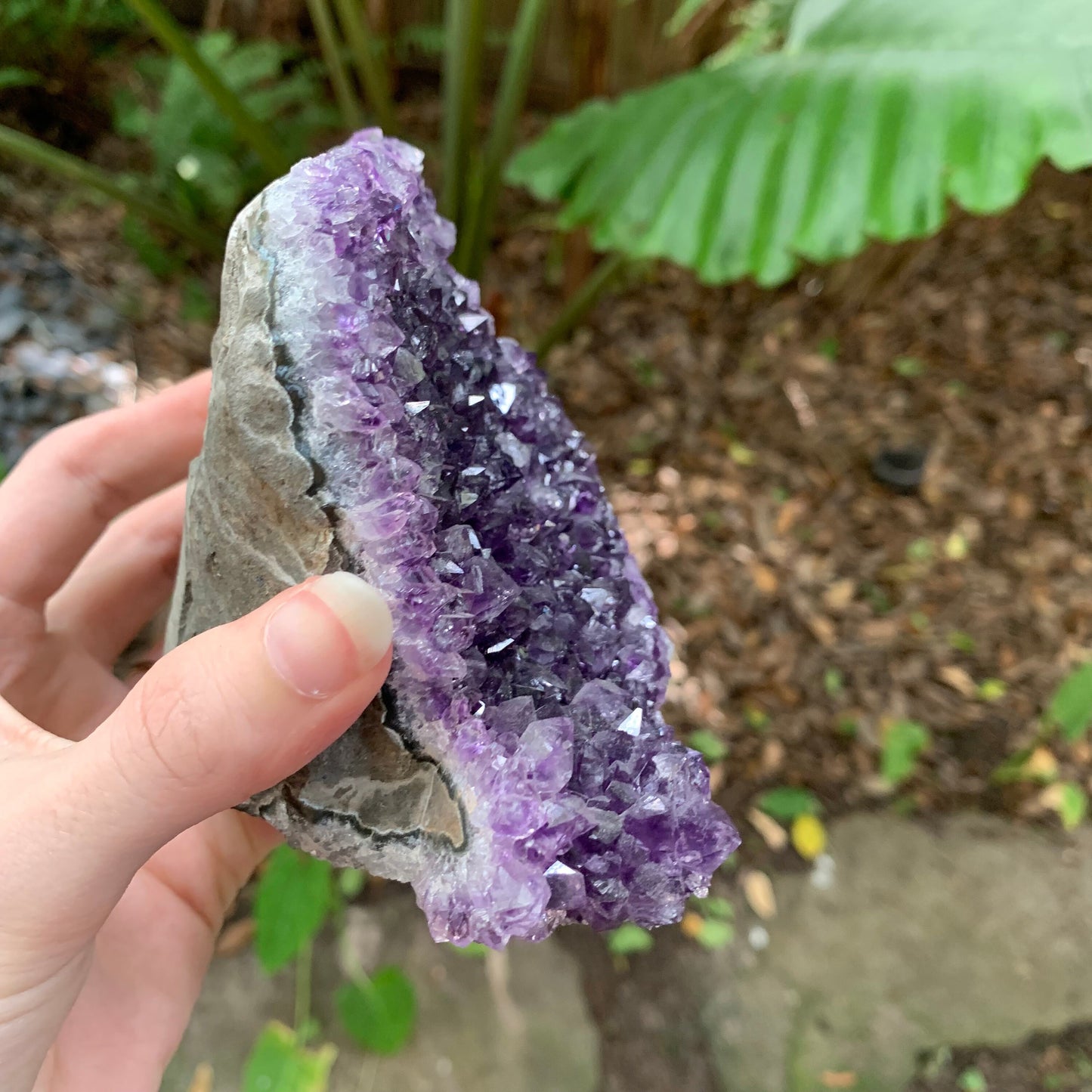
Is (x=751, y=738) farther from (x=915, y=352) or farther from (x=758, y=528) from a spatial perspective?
(x=915, y=352)

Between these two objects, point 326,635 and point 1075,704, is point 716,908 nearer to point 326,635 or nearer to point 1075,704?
point 1075,704

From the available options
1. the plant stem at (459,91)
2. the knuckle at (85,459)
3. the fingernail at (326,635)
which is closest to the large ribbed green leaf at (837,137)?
the plant stem at (459,91)

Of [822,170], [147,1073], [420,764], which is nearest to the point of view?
[420,764]

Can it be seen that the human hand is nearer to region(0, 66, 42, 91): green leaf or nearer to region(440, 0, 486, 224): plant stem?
region(440, 0, 486, 224): plant stem

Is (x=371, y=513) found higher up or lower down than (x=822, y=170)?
lower down

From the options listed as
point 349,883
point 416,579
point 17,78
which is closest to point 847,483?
point 349,883

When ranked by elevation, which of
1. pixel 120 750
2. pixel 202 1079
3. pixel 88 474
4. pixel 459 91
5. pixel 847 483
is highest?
pixel 459 91

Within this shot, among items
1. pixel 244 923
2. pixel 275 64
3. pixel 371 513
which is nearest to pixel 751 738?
pixel 244 923
